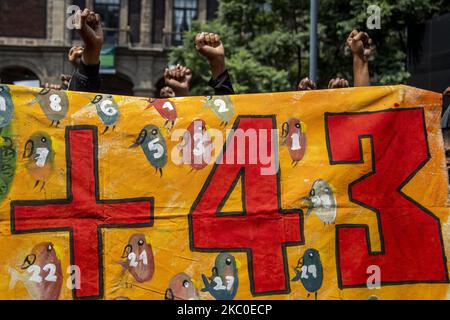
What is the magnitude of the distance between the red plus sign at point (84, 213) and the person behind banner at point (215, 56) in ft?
2.85

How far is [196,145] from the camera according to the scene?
346 cm

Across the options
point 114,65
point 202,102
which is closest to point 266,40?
point 114,65

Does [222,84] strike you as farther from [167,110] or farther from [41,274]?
[41,274]

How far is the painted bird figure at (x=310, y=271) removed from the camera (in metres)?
3.34

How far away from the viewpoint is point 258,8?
1788cm

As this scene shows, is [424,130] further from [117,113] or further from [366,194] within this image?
[117,113]

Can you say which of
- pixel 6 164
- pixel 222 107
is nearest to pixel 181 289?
pixel 222 107

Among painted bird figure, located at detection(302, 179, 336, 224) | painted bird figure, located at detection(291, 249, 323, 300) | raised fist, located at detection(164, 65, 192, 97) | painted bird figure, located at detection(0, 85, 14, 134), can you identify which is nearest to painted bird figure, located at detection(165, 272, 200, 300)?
painted bird figure, located at detection(291, 249, 323, 300)

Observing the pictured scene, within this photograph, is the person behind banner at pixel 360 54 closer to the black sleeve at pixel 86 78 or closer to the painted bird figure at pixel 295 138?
the painted bird figure at pixel 295 138

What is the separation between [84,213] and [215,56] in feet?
4.06

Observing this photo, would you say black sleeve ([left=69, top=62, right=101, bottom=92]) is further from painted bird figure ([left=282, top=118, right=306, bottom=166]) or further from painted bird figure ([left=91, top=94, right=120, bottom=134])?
painted bird figure ([left=282, top=118, right=306, bottom=166])

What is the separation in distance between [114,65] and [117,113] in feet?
78.4

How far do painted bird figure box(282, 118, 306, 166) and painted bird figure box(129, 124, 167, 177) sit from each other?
649 millimetres

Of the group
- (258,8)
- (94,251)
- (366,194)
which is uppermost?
(258,8)
